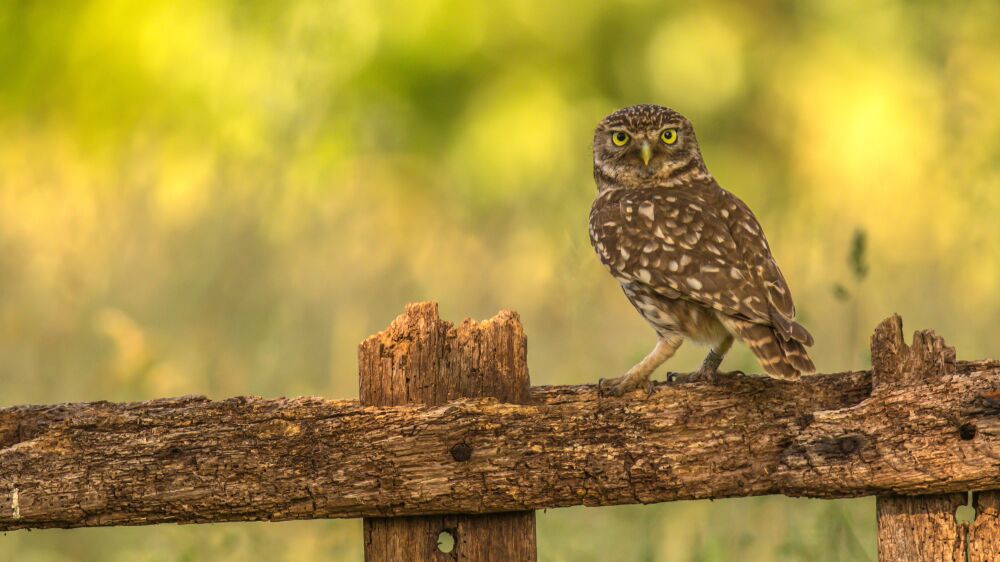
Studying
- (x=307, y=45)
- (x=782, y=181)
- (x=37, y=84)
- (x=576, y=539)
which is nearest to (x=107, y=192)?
(x=307, y=45)

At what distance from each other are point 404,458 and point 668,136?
214 cm

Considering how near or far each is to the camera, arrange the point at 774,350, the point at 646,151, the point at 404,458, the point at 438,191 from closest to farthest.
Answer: the point at 404,458, the point at 774,350, the point at 646,151, the point at 438,191

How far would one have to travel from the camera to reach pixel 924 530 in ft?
11.2

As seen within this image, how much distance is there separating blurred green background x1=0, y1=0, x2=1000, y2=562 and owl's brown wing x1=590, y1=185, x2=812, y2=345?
0.52 metres

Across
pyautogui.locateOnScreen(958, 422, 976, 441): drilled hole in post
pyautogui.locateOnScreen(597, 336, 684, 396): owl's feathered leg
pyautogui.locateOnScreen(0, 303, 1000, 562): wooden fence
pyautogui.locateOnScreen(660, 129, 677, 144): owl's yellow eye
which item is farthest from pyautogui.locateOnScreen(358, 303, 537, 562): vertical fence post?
pyautogui.locateOnScreen(660, 129, 677, 144): owl's yellow eye

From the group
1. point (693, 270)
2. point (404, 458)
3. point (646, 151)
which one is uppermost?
point (646, 151)

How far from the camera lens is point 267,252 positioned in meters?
8.04

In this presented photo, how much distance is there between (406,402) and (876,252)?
21.0ft

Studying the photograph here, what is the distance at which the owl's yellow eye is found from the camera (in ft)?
16.7

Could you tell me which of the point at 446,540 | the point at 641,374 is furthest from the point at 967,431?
the point at 446,540

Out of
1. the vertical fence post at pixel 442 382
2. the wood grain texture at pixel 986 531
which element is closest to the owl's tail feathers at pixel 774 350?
the wood grain texture at pixel 986 531

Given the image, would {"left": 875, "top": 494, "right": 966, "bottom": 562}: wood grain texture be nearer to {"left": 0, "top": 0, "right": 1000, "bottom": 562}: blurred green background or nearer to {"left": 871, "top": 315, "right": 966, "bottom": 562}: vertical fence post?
{"left": 871, "top": 315, "right": 966, "bottom": 562}: vertical fence post

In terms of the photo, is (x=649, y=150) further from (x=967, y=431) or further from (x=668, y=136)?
(x=967, y=431)

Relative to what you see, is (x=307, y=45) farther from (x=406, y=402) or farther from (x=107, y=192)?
(x=406, y=402)
